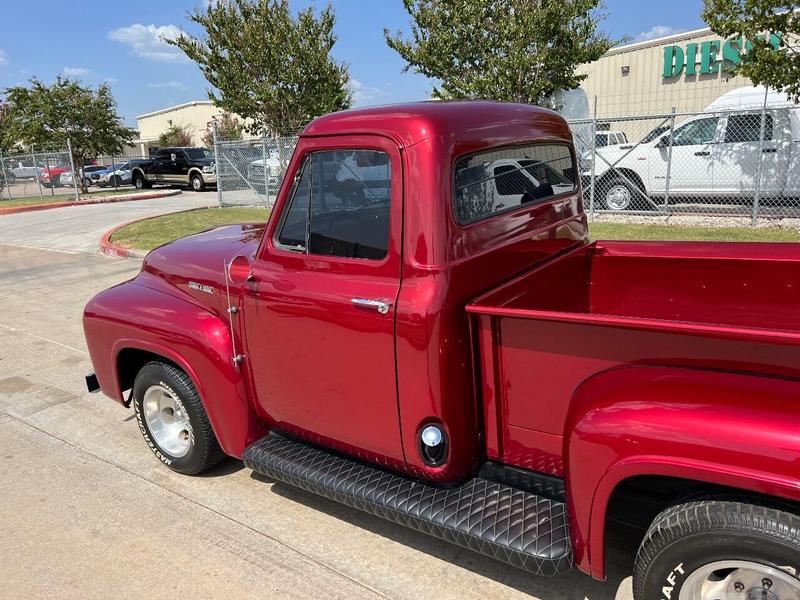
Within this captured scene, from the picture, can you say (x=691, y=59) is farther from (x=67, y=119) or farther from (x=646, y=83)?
(x=67, y=119)

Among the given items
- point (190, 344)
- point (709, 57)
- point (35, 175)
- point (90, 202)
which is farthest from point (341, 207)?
point (35, 175)

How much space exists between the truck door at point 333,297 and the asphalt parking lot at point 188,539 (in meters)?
0.56

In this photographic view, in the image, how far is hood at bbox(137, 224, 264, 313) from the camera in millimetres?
3342

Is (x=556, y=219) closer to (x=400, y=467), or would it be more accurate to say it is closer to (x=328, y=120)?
(x=328, y=120)

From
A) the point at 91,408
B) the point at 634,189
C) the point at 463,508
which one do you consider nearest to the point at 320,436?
the point at 463,508

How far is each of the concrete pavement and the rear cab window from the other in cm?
1091

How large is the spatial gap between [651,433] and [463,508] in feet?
2.81

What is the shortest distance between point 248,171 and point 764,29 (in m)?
12.4

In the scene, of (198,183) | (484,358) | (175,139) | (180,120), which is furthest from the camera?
(180,120)

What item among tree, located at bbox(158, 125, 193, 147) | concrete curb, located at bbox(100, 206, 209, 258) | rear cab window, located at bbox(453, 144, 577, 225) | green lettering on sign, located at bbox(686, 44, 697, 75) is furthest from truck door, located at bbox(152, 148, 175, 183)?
tree, located at bbox(158, 125, 193, 147)

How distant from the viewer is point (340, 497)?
9.02 ft

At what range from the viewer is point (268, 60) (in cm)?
1656

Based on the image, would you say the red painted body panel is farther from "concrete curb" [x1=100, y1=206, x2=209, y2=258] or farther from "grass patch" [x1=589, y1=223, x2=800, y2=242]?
"concrete curb" [x1=100, y1=206, x2=209, y2=258]

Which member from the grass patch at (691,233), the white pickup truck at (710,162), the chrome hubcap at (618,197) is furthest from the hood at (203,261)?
the chrome hubcap at (618,197)
